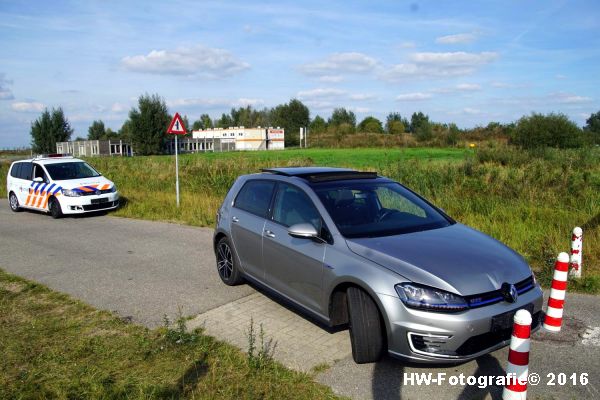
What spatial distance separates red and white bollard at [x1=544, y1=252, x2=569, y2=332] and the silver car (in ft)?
1.95

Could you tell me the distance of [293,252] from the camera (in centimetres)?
482

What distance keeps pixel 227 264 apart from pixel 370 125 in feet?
328

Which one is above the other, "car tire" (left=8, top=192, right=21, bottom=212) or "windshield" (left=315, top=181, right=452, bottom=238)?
"windshield" (left=315, top=181, right=452, bottom=238)

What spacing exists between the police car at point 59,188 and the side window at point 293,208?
9.80 m

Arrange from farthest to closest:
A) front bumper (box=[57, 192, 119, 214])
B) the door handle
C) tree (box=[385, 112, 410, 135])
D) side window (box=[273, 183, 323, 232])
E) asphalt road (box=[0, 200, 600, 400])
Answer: tree (box=[385, 112, 410, 135])
front bumper (box=[57, 192, 119, 214])
the door handle
side window (box=[273, 183, 323, 232])
asphalt road (box=[0, 200, 600, 400])

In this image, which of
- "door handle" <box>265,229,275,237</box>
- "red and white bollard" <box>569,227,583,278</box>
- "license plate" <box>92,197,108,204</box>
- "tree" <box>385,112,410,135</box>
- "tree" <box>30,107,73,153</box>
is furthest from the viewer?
"tree" <box>385,112,410,135</box>

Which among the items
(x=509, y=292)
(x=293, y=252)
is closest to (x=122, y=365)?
(x=293, y=252)

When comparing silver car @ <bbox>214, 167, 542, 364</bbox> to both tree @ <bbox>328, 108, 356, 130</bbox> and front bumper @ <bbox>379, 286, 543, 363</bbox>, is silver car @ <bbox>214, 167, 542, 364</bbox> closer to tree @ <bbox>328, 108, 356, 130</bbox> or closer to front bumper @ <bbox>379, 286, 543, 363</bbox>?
front bumper @ <bbox>379, 286, 543, 363</bbox>

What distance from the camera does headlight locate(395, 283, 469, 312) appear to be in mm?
3549

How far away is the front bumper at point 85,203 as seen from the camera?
43.4ft

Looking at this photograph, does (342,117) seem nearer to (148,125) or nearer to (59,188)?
(148,125)

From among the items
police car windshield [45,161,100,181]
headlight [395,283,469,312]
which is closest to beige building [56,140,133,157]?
police car windshield [45,161,100,181]

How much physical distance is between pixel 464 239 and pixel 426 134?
65417 millimetres

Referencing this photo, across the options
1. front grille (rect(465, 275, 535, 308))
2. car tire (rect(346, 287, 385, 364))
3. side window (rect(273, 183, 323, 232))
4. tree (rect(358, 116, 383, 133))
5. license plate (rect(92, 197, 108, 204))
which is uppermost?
tree (rect(358, 116, 383, 133))
